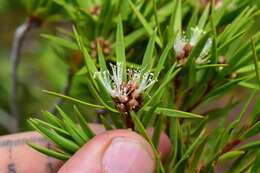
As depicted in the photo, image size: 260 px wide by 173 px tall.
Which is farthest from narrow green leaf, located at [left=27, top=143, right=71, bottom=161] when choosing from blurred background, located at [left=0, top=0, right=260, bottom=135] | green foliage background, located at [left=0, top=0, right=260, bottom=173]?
blurred background, located at [left=0, top=0, right=260, bottom=135]

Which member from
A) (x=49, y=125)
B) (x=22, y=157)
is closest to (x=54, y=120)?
(x=49, y=125)

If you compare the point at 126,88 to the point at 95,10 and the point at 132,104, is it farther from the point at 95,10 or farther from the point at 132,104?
the point at 95,10

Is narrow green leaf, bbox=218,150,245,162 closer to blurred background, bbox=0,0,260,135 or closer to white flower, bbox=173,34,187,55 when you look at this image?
white flower, bbox=173,34,187,55

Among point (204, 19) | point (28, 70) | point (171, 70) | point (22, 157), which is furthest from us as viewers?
point (28, 70)

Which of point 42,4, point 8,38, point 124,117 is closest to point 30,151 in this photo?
point 42,4

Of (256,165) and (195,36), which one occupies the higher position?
(195,36)

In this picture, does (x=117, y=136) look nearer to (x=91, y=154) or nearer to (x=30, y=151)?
(x=91, y=154)
